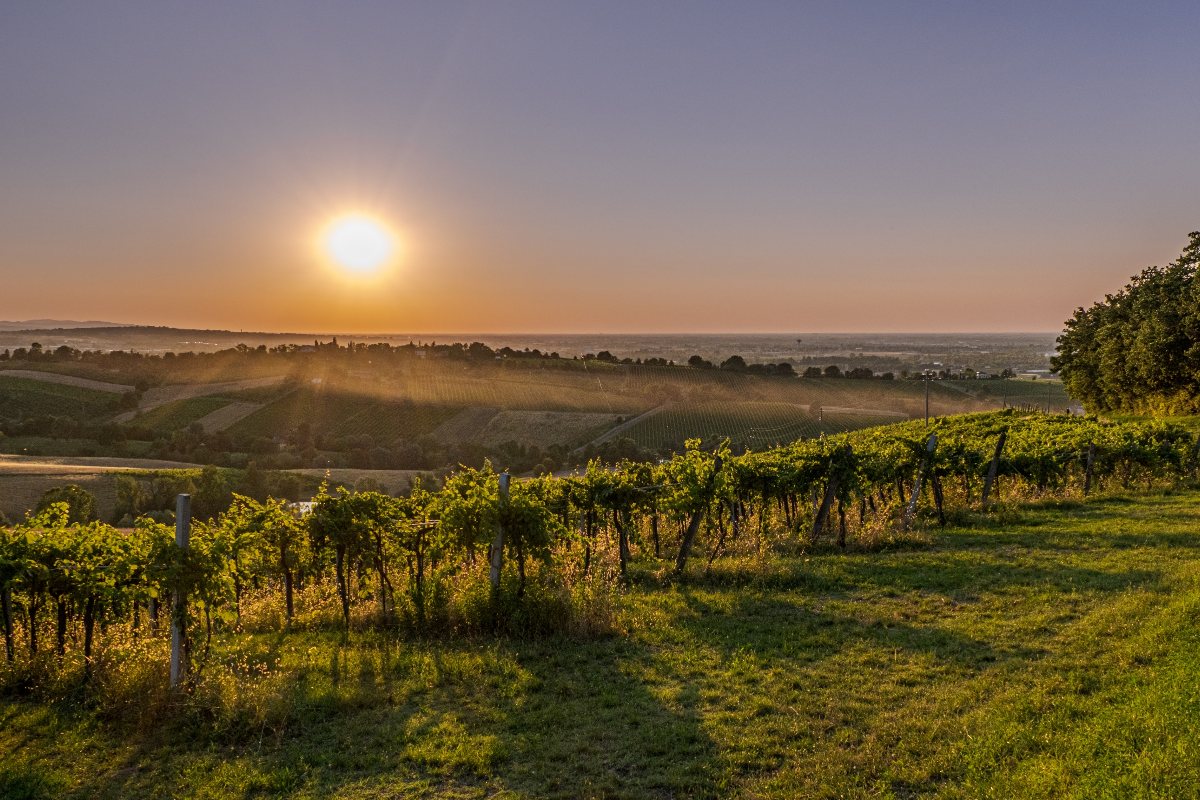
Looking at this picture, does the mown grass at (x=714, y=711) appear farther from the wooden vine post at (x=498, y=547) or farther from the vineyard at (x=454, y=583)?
the wooden vine post at (x=498, y=547)

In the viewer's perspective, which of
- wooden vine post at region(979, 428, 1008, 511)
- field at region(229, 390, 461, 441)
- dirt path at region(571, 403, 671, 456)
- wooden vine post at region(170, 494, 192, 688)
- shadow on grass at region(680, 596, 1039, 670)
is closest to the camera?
wooden vine post at region(170, 494, 192, 688)

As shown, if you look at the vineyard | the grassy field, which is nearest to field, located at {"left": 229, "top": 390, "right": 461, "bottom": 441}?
the grassy field

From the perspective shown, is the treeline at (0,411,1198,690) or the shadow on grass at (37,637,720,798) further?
the treeline at (0,411,1198,690)

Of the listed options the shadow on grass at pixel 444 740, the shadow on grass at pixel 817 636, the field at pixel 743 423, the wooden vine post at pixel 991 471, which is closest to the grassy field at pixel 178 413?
the field at pixel 743 423

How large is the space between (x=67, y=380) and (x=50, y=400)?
1259 cm

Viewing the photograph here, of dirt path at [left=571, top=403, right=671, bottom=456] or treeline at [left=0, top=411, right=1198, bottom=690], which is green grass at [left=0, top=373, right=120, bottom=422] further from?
treeline at [left=0, top=411, right=1198, bottom=690]

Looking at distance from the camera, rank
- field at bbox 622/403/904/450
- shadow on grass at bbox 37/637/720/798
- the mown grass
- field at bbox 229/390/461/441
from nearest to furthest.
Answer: the mown grass < shadow on grass at bbox 37/637/720/798 < field at bbox 622/403/904/450 < field at bbox 229/390/461/441

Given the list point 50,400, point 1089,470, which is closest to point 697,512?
point 1089,470

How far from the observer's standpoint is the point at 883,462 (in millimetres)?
15602

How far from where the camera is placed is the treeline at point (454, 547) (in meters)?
7.75

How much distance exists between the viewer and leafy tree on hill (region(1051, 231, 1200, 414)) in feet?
117

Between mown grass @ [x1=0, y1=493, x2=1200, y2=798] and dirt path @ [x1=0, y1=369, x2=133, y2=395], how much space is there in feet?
420

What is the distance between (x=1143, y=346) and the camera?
37.3 metres

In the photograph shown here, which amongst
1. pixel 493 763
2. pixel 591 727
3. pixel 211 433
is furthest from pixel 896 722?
pixel 211 433
